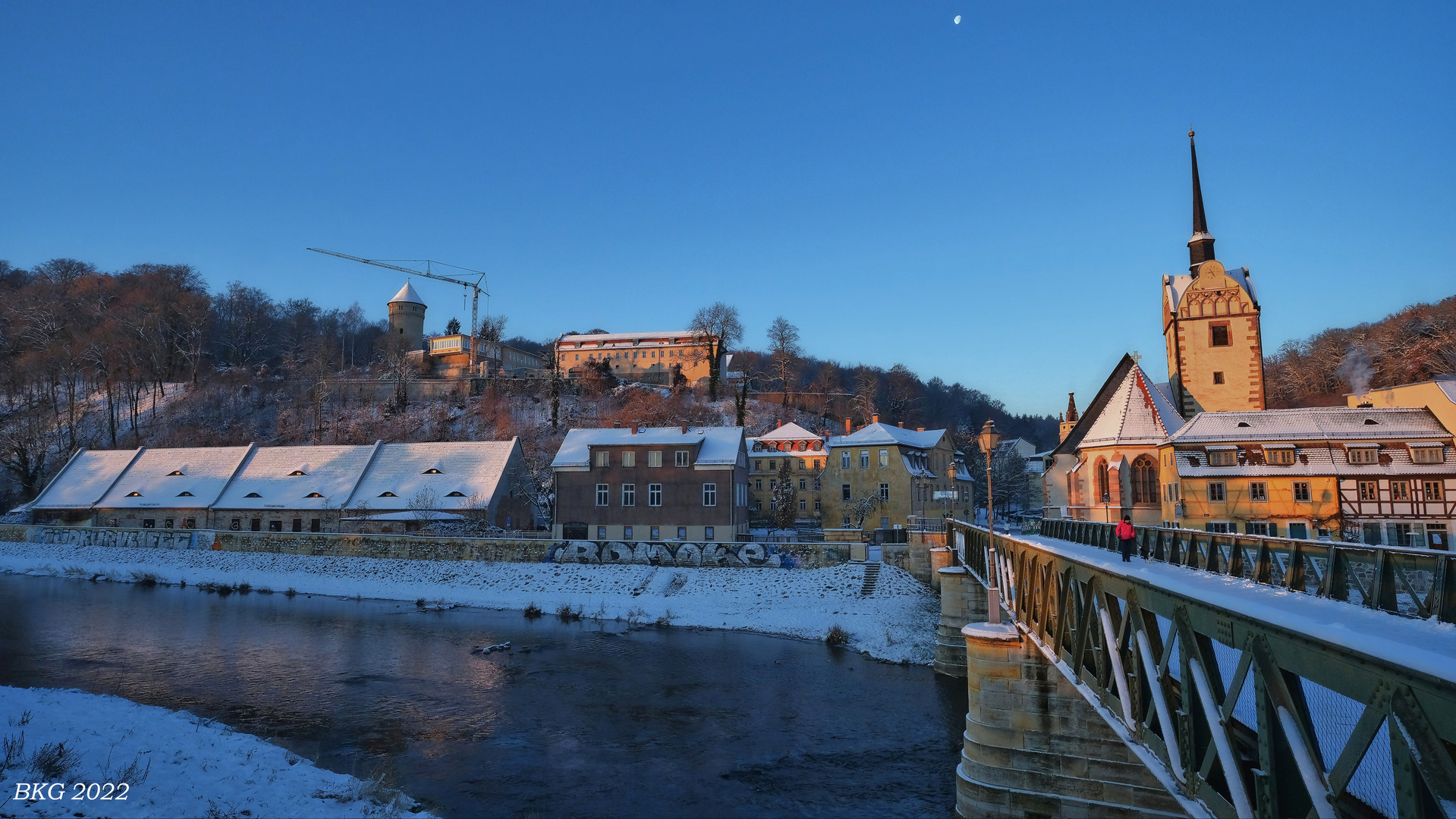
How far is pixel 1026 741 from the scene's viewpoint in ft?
49.4

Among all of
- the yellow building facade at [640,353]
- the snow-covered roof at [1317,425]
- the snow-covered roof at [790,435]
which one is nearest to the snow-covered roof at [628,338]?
the yellow building facade at [640,353]

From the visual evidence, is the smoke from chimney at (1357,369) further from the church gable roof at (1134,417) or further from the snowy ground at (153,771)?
the snowy ground at (153,771)

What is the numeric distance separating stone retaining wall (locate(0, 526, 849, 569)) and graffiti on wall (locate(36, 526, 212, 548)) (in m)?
0.05

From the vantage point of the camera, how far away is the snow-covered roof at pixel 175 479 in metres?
58.9

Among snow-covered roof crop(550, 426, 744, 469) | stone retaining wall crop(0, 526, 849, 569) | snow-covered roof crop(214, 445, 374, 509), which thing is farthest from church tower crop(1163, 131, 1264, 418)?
snow-covered roof crop(214, 445, 374, 509)

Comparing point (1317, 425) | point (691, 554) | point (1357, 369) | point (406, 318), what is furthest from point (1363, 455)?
point (406, 318)

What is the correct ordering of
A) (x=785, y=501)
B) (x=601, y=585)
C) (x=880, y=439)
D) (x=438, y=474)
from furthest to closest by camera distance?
1. (x=785, y=501)
2. (x=438, y=474)
3. (x=880, y=439)
4. (x=601, y=585)

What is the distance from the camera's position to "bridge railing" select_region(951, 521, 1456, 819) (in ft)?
13.3

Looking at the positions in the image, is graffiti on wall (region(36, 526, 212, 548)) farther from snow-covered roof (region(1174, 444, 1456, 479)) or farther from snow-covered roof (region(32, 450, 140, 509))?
snow-covered roof (region(1174, 444, 1456, 479))

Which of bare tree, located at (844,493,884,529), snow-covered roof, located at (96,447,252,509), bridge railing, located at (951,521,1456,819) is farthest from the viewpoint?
snow-covered roof, located at (96,447,252,509)

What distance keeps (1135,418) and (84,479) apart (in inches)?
3031

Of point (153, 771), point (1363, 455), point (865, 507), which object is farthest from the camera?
point (865, 507)

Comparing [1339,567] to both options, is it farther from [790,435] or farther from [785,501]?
[790,435]

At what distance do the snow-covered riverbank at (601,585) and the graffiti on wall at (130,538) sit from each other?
2.69 ft
